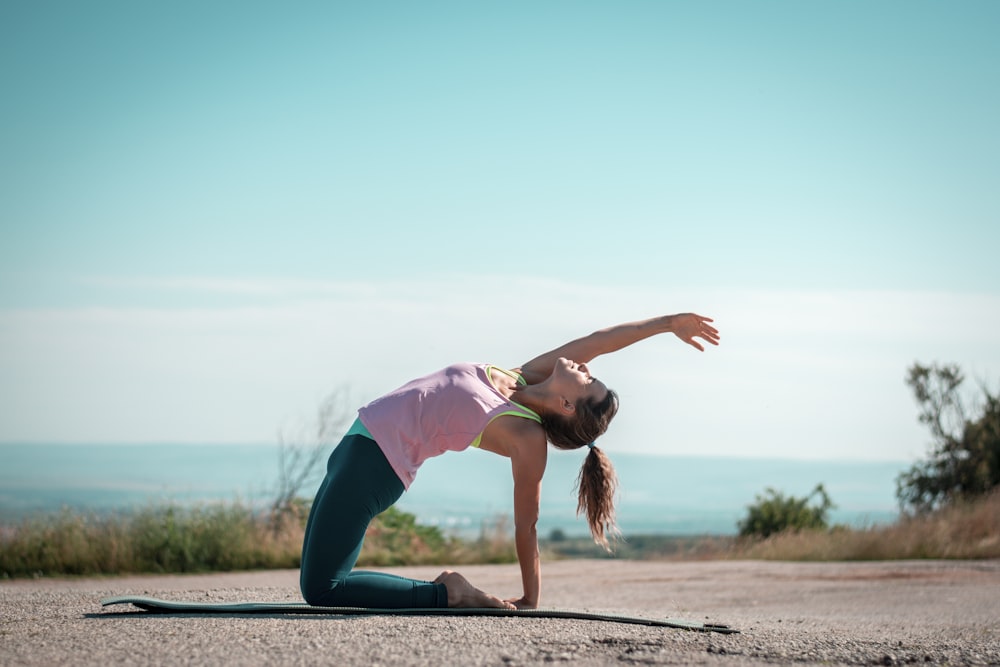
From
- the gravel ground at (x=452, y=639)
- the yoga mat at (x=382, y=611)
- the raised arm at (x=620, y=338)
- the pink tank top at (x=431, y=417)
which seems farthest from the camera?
the raised arm at (x=620, y=338)

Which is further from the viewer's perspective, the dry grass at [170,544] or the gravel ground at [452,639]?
the dry grass at [170,544]

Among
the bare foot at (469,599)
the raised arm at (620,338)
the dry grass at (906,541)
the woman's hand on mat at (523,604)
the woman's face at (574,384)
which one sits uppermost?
the raised arm at (620,338)

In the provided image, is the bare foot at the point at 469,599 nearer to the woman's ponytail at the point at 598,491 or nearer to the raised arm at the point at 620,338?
the woman's ponytail at the point at 598,491

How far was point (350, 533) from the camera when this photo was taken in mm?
4738

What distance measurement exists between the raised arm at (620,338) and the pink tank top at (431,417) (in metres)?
0.56

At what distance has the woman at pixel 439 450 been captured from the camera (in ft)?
15.4

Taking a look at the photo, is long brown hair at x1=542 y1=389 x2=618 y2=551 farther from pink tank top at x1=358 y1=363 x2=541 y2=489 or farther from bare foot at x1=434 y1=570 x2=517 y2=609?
bare foot at x1=434 y1=570 x2=517 y2=609

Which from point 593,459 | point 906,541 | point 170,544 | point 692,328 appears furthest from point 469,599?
point 906,541

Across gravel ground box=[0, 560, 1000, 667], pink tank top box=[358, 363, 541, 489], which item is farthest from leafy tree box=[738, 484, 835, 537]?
pink tank top box=[358, 363, 541, 489]

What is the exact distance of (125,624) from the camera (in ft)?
14.7

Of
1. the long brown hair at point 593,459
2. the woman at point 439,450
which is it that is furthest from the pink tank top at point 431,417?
the long brown hair at point 593,459

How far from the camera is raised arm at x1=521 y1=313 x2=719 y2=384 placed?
5273 millimetres

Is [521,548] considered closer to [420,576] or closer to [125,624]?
[125,624]

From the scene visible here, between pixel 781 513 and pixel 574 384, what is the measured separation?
12.5m
